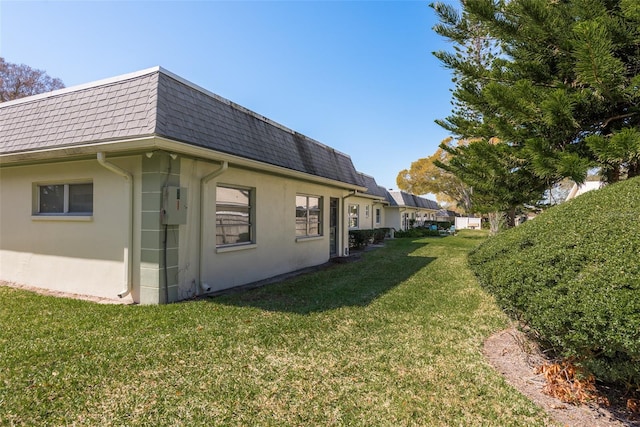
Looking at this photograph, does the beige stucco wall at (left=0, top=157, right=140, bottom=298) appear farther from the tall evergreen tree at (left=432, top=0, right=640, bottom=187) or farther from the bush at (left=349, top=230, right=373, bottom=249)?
the bush at (left=349, top=230, right=373, bottom=249)

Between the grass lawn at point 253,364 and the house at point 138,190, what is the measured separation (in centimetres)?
81

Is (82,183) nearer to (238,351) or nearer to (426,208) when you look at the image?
(238,351)

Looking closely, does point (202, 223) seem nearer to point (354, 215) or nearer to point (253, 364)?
point (253, 364)

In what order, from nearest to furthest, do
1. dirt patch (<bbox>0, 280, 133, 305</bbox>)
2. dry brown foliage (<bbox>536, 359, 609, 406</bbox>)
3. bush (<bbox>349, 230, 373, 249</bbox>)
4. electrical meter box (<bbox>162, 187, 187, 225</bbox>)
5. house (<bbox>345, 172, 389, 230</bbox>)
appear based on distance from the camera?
dry brown foliage (<bbox>536, 359, 609, 406</bbox>) < electrical meter box (<bbox>162, 187, 187, 225</bbox>) < dirt patch (<bbox>0, 280, 133, 305</bbox>) < bush (<bbox>349, 230, 373, 249</bbox>) < house (<bbox>345, 172, 389, 230</bbox>)

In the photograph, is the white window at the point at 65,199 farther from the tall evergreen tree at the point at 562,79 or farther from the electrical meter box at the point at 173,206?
the tall evergreen tree at the point at 562,79

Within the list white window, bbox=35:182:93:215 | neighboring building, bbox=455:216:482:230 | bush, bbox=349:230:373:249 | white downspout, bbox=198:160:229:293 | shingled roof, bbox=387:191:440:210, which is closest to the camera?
white downspout, bbox=198:160:229:293

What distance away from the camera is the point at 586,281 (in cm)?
234

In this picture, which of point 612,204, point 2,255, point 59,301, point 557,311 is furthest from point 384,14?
point 2,255

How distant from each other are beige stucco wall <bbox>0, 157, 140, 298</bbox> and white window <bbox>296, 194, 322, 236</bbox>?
529cm

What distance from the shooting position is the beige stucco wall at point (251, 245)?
6414 mm

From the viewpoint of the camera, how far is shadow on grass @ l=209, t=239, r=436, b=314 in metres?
6.10

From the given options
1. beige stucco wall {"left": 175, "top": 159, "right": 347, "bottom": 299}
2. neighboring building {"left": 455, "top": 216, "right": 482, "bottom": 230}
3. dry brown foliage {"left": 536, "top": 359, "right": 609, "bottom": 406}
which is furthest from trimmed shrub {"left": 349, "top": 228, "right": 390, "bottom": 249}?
neighboring building {"left": 455, "top": 216, "right": 482, "bottom": 230}

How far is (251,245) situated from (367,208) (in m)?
15.4

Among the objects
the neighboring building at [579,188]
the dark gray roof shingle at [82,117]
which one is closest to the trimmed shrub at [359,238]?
the neighboring building at [579,188]
